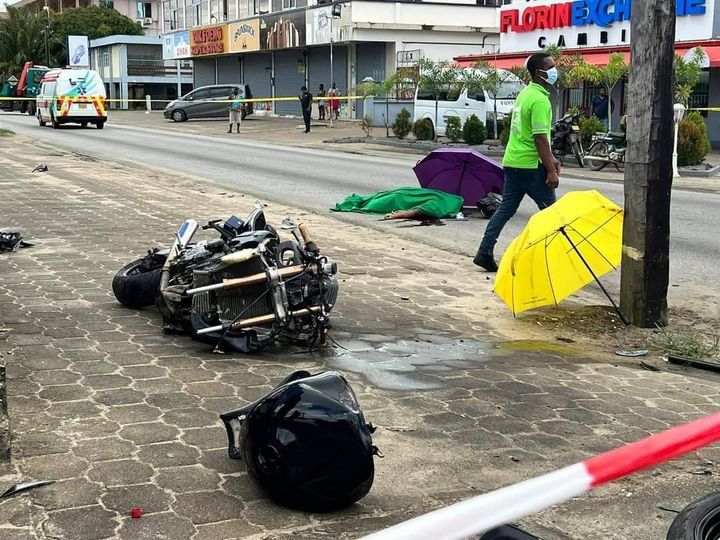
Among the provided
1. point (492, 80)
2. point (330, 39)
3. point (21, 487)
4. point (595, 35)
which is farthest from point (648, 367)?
point (330, 39)

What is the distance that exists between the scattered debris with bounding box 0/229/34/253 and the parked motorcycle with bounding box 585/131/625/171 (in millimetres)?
14820

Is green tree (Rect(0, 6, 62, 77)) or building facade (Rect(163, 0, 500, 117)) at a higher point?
green tree (Rect(0, 6, 62, 77))

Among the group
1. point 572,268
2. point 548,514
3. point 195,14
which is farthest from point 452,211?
point 195,14

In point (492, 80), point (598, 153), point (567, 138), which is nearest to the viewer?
point (598, 153)

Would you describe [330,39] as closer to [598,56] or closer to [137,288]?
[598,56]

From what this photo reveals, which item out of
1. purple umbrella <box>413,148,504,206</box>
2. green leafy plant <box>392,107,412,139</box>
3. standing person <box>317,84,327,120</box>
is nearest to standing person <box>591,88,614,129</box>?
green leafy plant <box>392,107,412,139</box>

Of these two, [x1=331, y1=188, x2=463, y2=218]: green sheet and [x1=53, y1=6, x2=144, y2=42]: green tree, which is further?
[x1=53, y1=6, x2=144, y2=42]: green tree

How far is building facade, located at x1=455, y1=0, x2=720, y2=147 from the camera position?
2722 cm

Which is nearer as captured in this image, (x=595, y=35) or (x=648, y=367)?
(x=648, y=367)

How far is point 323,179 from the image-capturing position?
1880 centimetres

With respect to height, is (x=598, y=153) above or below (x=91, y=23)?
below

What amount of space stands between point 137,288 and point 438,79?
23792mm

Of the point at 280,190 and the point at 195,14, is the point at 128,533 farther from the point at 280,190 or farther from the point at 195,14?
the point at 195,14

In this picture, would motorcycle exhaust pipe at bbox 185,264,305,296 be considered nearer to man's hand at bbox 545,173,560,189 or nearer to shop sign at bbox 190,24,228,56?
man's hand at bbox 545,173,560,189
